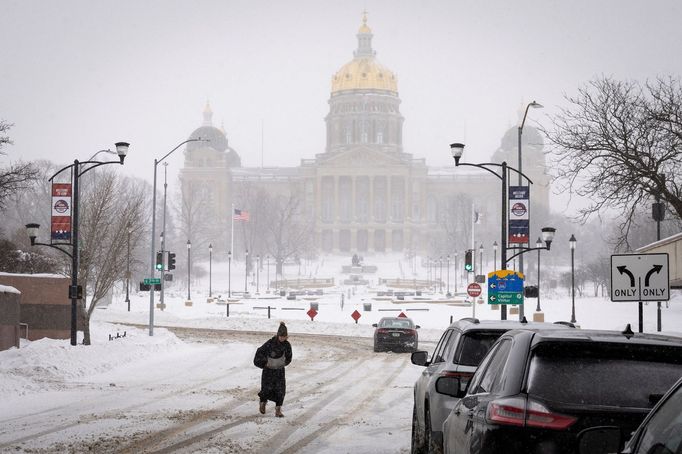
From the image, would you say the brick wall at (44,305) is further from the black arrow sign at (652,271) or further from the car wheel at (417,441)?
the car wheel at (417,441)

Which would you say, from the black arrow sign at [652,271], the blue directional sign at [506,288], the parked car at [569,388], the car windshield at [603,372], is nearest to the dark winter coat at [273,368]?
the black arrow sign at [652,271]

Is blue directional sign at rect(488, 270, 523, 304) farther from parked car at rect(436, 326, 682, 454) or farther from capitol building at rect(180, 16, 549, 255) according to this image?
Result: capitol building at rect(180, 16, 549, 255)

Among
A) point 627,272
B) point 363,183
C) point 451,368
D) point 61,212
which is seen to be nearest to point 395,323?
point 61,212

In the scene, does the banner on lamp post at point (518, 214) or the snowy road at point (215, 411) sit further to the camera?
the banner on lamp post at point (518, 214)

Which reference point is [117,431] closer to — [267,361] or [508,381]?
[267,361]

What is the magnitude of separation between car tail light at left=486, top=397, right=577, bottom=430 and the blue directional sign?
2457cm

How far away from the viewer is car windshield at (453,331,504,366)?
10172mm

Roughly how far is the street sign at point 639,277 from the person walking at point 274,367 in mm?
5594

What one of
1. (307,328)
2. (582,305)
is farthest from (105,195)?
(582,305)

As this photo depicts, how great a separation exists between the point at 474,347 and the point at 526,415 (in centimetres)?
475

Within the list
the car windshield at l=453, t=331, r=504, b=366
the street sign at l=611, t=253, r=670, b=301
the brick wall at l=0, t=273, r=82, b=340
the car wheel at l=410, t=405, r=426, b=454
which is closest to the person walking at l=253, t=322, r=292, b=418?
the car wheel at l=410, t=405, r=426, b=454

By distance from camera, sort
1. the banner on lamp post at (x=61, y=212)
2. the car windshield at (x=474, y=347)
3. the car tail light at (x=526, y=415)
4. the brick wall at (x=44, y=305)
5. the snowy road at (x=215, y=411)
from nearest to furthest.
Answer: the car tail light at (x=526, y=415) < the car windshield at (x=474, y=347) < the snowy road at (x=215, y=411) < the banner on lamp post at (x=61, y=212) < the brick wall at (x=44, y=305)

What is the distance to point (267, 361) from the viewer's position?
16234 mm

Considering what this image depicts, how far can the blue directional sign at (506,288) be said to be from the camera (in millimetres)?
30109
